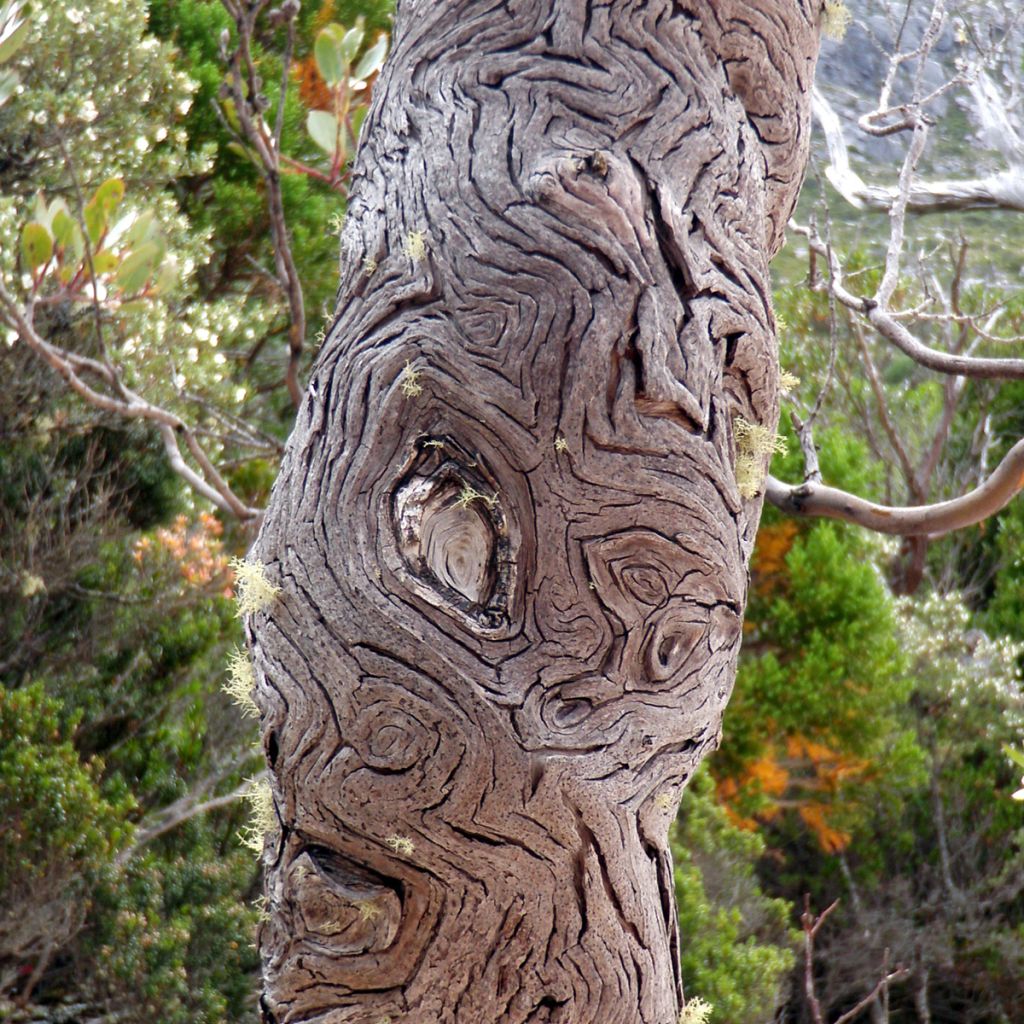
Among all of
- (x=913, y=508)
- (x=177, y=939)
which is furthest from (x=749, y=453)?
(x=177, y=939)

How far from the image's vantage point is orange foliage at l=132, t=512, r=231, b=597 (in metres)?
4.99

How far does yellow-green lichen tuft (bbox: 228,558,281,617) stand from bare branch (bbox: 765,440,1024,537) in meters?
1.40

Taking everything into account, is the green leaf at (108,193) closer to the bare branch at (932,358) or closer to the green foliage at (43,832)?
the bare branch at (932,358)

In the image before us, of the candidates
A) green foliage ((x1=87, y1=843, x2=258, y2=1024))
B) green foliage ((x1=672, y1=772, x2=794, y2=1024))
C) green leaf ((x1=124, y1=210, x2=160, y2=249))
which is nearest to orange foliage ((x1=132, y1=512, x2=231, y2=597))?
green foliage ((x1=87, y1=843, x2=258, y2=1024))

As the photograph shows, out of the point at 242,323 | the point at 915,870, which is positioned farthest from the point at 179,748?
the point at 915,870

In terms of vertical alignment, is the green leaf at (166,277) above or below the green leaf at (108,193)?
below

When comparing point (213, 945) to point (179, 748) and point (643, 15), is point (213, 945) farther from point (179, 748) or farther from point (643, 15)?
point (643, 15)

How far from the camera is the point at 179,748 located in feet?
17.7

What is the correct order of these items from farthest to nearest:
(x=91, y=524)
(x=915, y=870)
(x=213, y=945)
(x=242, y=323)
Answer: (x=915, y=870) → (x=242, y=323) → (x=91, y=524) → (x=213, y=945)

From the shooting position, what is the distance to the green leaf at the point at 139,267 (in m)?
3.08

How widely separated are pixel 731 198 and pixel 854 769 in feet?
20.8

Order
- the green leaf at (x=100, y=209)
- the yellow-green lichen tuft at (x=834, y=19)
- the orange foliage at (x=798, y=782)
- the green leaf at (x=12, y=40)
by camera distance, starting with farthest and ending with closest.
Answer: the orange foliage at (x=798, y=782), the green leaf at (x=100, y=209), the green leaf at (x=12, y=40), the yellow-green lichen tuft at (x=834, y=19)

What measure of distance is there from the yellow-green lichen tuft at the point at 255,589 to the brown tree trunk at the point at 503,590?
2 cm

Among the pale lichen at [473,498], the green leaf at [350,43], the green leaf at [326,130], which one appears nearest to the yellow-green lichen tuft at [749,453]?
the pale lichen at [473,498]
